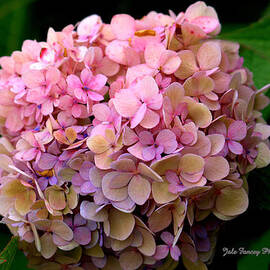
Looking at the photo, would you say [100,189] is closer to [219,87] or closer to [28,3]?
[219,87]

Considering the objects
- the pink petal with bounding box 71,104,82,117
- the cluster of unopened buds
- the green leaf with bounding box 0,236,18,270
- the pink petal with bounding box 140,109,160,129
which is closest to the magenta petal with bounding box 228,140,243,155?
the cluster of unopened buds

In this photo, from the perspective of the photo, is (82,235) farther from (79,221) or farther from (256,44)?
(256,44)

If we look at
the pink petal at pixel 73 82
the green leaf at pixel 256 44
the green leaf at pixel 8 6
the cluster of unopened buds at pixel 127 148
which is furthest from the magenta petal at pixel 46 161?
the green leaf at pixel 8 6

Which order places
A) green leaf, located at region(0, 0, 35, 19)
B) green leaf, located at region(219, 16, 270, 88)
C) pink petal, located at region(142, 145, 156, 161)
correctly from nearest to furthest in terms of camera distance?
pink petal, located at region(142, 145, 156, 161) → green leaf, located at region(219, 16, 270, 88) → green leaf, located at region(0, 0, 35, 19)

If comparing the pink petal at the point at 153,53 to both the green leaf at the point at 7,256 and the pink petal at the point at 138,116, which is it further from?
the green leaf at the point at 7,256

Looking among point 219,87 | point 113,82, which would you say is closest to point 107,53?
point 113,82

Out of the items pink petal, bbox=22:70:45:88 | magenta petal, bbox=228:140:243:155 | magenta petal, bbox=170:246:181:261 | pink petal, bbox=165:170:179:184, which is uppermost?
pink petal, bbox=22:70:45:88

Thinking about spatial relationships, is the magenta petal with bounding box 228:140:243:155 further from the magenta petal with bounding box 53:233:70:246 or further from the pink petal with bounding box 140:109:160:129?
the magenta petal with bounding box 53:233:70:246
